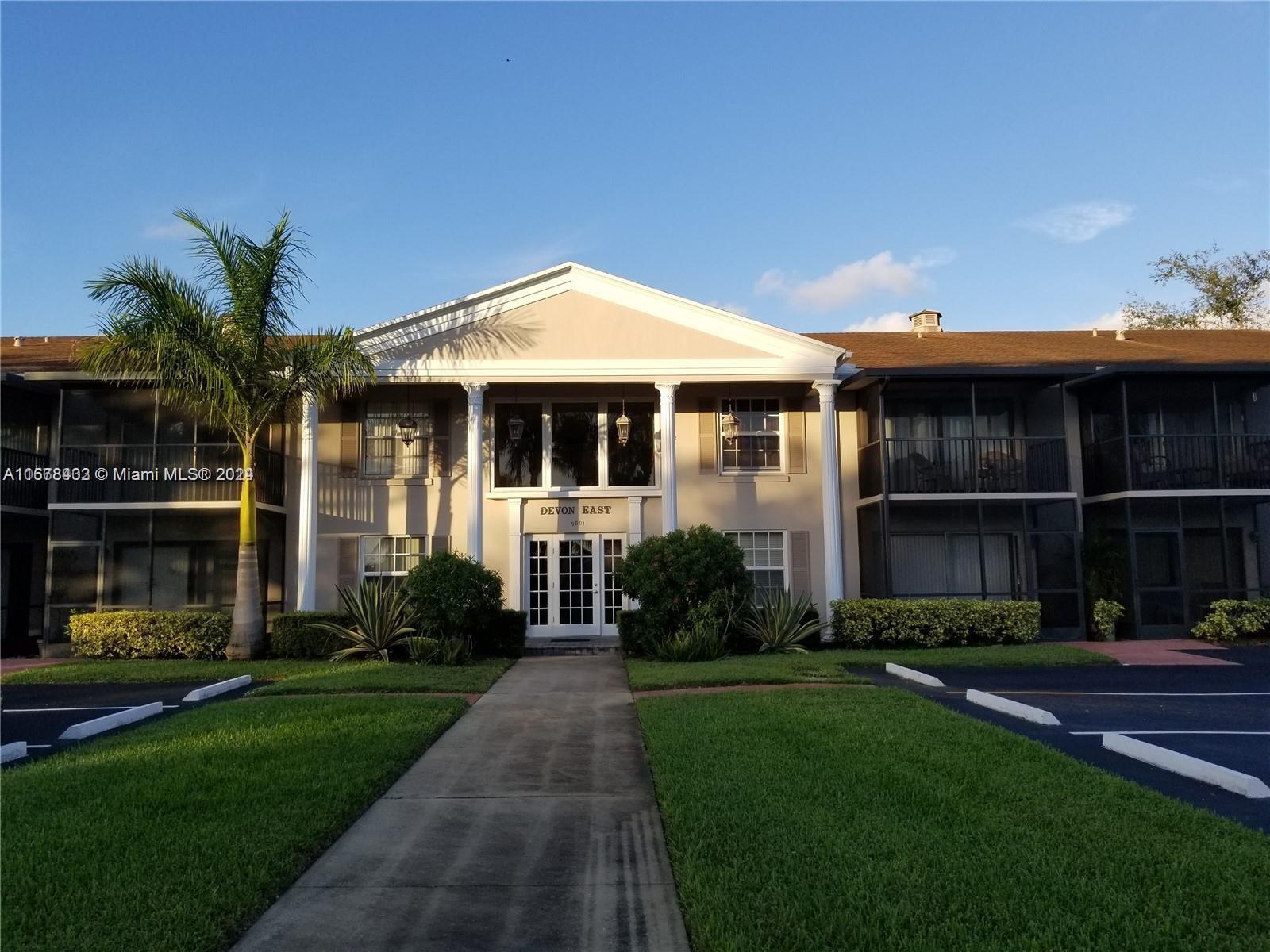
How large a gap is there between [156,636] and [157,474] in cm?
337

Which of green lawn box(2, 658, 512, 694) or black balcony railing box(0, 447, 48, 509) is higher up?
black balcony railing box(0, 447, 48, 509)

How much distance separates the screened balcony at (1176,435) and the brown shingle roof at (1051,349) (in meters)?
0.61

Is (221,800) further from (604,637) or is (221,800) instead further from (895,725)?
(604,637)

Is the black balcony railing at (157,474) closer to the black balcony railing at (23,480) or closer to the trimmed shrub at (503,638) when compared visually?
the black balcony railing at (23,480)

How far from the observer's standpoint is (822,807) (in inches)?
230

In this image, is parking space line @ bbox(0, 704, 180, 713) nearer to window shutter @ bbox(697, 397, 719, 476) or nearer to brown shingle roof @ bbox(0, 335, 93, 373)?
brown shingle roof @ bbox(0, 335, 93, 373)

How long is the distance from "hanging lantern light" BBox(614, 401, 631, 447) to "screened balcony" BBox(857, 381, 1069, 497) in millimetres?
4922

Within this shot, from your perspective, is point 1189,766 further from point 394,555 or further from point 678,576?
point 394,555

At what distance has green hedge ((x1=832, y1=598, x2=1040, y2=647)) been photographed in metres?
17.3

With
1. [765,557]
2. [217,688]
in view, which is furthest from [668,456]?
[217,688]

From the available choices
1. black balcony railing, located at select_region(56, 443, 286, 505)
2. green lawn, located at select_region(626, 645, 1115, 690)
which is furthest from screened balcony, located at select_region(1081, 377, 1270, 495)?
black balcony railing, located at select_region(56, 443, 286, 505)

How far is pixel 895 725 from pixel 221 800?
555 centimetres

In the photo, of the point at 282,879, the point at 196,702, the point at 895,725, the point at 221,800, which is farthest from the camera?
the point at 196,702

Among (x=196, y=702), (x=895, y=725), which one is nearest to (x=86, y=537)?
(x=196, y=702)
